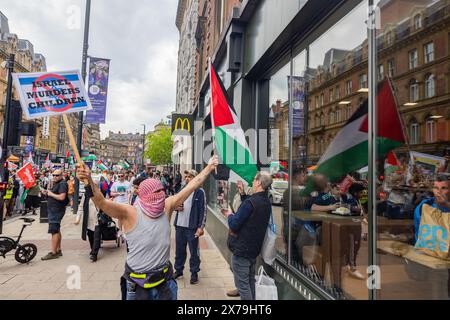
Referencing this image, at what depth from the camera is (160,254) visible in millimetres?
2885

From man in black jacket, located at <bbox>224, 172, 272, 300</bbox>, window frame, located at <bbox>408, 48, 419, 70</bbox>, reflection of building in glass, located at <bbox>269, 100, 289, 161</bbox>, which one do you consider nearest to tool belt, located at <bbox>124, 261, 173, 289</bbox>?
man in black jacket, located at <bbox>224, 172, 272, 300</bbox>

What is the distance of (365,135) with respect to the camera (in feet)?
9.64

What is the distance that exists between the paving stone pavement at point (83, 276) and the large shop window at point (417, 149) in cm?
278

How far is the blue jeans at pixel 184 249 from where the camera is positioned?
556 centimetres

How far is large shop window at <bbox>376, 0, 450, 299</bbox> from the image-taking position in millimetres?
2904

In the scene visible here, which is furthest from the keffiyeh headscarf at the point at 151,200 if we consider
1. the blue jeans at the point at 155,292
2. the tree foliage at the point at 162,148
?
the tree foliage at the point at 162,148

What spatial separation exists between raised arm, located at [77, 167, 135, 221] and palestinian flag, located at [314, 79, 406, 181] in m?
2.31

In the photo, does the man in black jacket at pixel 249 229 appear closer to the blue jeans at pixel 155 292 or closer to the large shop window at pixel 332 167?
the large shop window at pixel 332 167

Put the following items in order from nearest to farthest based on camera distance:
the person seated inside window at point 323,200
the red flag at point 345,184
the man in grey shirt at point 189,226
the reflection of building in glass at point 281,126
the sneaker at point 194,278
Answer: the red flag at point 345,184 → the person seated inside window at point 323,200 → the reflection of building in glass at point 281,126 → the sneaker at point 194,278 → the man in grey shirt at point 189,226

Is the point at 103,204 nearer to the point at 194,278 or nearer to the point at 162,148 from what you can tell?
the point at 194,278

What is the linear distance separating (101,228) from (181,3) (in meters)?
41.7

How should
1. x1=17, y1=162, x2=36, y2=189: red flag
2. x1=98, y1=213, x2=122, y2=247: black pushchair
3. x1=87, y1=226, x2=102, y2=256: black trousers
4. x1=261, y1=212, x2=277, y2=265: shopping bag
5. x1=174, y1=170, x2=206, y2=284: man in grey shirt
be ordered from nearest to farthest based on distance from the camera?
x1=261, y1=212, x2=277, y2=265: shopping bag → x1=174, y1=170, x2=206, y2=284: man in grey shirt → x1=87, y1=226, x2=102, y2=256: black trousers → x1=98, y1=213, x2=122, y2=247: black pushchair → x1=17, y1=162, x2=36, y2=189: red flag

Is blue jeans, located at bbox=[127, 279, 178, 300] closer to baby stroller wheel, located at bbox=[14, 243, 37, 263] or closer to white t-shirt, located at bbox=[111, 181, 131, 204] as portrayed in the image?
baby stroller wheel, located at bbox=[14, 243, 37, 263]
